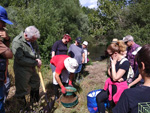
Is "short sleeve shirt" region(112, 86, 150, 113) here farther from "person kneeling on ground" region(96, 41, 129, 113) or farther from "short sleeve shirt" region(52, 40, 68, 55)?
"short sleeve shirt" region(52, 40, 68, 55)

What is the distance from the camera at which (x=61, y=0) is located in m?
17.3

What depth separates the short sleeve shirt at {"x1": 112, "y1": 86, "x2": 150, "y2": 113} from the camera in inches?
43.4

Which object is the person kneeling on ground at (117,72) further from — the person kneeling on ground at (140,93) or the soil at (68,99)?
the person kneeling on ground at (140,93)

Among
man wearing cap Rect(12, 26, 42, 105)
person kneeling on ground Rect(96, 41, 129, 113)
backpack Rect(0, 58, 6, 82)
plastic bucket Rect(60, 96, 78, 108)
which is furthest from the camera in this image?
plastic bucket Rect(60, 96, 78, 108)

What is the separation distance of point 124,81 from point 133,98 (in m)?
1.32

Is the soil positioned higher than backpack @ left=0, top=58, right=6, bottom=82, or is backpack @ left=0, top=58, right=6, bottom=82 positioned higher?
backpack @ left=0, top=58, right=6, bottom=82

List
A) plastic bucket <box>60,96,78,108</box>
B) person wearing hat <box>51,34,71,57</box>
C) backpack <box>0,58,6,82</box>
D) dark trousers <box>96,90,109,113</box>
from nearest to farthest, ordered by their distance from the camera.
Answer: backpack <box>0,58,6,82</box>, dark trousers <box>96,90,109,113</box>, plastic bucket <box>60,96,78,108</box>, person wearing hat <box>51,34,71,57</box>

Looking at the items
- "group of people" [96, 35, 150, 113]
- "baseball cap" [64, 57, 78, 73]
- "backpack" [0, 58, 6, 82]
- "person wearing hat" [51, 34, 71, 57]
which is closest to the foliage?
"person wearing hat" [51, 34, 71, 57]

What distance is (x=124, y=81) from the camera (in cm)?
237

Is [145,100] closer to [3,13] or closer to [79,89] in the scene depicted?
[3,13]

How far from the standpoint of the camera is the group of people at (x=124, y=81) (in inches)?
44.5

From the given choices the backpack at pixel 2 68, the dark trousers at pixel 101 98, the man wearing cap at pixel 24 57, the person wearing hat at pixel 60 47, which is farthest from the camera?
the person wearing hat at pixel 60 47

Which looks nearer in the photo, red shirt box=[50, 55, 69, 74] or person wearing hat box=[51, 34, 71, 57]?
red shirt box=[50, 55, 69, 74]

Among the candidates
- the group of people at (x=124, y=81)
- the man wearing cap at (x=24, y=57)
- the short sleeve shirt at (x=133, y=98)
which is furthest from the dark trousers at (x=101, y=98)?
the man wearing cap at (x=24, y=57)
